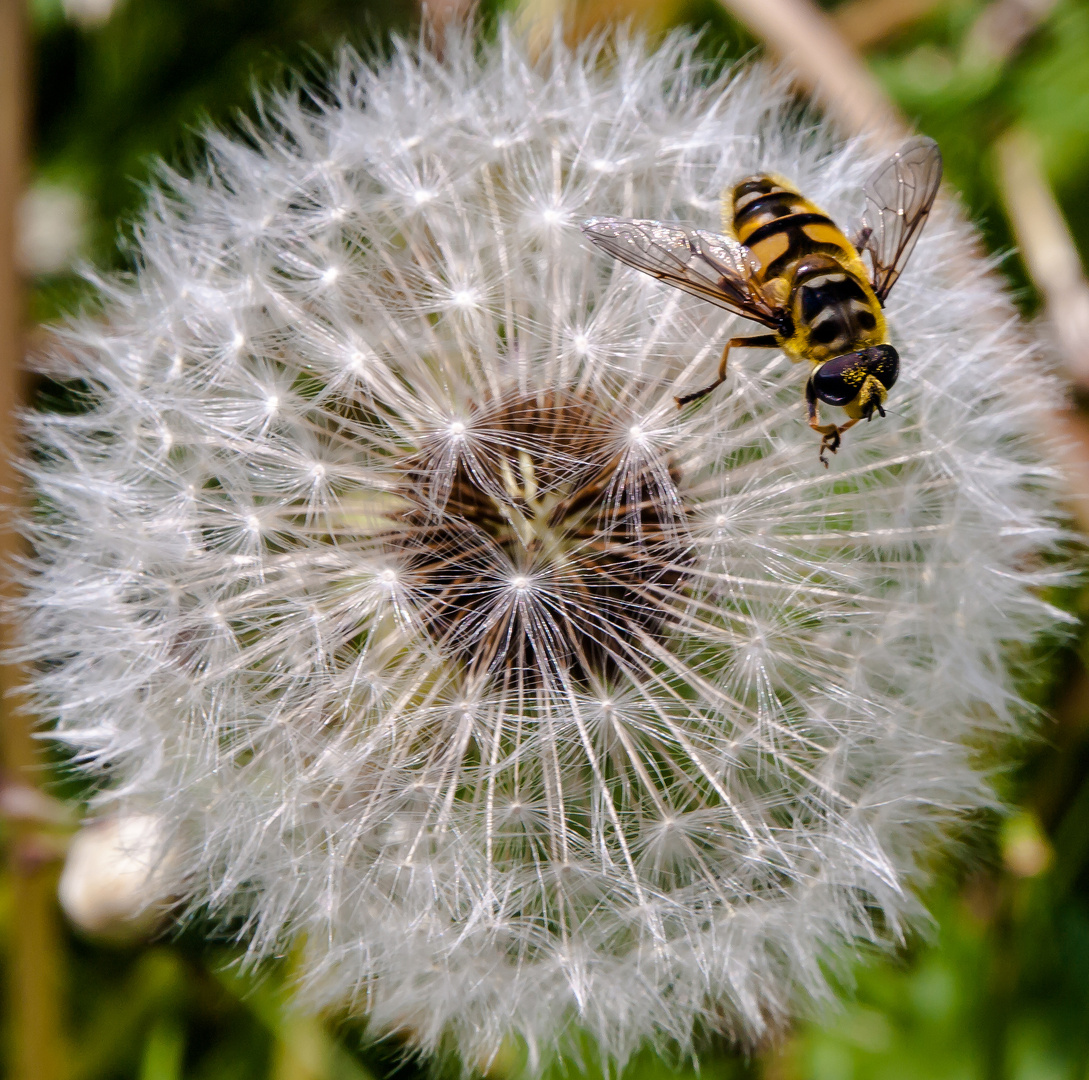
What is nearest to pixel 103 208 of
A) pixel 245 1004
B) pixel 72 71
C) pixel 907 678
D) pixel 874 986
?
pixel 72 71

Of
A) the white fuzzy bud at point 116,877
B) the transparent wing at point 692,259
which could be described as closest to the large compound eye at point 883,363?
the transparent wing at point 692,259

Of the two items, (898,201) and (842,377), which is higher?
(898,201)

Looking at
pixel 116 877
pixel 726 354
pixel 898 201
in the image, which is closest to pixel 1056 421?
pixel 898 201

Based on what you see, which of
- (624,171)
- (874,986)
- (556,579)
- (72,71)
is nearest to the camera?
(556,579)

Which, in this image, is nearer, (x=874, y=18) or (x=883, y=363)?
(x=883, y=363)

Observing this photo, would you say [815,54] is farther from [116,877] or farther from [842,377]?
[116,877]

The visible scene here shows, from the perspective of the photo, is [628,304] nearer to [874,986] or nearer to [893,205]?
[893,205]
